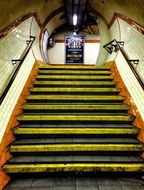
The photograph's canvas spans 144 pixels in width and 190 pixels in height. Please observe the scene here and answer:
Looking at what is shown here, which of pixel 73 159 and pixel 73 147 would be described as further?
pixel 73 147

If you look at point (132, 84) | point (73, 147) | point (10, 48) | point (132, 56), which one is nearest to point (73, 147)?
point (73, 147)

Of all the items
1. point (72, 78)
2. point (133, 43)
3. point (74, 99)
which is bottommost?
point (74, 99)

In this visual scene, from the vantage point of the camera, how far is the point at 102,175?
2.92 metres

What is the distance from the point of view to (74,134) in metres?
3.43

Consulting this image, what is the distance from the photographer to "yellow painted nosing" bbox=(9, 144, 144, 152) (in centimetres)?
309

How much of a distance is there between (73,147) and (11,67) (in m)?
2.03

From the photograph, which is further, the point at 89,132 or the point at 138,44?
the point at 138,44

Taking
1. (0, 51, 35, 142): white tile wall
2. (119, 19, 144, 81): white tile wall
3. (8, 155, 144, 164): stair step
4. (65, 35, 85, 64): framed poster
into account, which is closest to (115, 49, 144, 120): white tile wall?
(119, 19, 144, 81): white tile wall

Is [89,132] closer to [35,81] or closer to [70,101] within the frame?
[70,101]

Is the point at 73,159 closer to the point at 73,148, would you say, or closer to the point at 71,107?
the point at 73,148

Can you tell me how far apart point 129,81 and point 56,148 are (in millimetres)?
2350

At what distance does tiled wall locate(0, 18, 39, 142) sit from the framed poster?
608 cm

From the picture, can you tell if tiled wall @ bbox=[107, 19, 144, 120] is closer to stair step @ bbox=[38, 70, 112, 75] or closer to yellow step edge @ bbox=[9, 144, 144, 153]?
stair step @ bbox=[38, 70, 112, 75]

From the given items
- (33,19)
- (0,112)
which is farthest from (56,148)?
(33,19)
